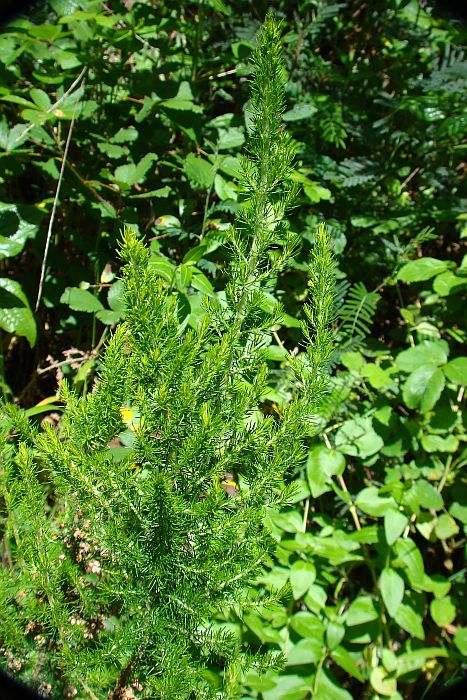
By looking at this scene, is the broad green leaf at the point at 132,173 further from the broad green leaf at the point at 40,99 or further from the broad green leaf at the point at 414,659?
the broad green leaf at the point at 414,659

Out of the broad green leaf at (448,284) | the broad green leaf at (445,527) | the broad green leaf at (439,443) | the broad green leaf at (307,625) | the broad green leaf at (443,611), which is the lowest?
the broad green leaf at (443,611)

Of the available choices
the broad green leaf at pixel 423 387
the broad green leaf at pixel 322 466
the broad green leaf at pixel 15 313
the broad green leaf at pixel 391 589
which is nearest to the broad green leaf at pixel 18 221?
the broad green leaf at pixel 15 313

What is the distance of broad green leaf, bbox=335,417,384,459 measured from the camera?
5.50 ft

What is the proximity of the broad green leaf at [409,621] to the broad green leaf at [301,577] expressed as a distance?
27 centimetres

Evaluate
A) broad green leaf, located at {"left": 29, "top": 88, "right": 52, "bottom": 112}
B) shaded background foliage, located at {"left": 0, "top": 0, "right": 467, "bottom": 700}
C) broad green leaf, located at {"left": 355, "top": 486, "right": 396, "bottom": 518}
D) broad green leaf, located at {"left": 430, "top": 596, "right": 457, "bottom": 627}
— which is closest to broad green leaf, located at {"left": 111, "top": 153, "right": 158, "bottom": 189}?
shaded background foliage, located at {"left": 0, "top": 0, "right": 467, "bottom": 700}

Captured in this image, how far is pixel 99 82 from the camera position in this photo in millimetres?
1745

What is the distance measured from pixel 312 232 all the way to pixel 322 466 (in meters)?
0.67

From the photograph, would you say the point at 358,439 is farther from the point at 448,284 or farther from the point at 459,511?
the point at 448,284

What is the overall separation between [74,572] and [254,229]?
639 mm

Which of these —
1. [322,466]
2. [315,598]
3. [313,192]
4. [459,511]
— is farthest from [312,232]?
[315,598]

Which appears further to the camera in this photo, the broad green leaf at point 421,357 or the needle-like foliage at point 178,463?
the broad green leaf at point 421,357

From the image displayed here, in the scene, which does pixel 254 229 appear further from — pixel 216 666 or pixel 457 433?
pixel 457 433

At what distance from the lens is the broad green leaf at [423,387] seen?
155 centimetres

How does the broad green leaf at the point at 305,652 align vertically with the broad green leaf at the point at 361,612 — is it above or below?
below
